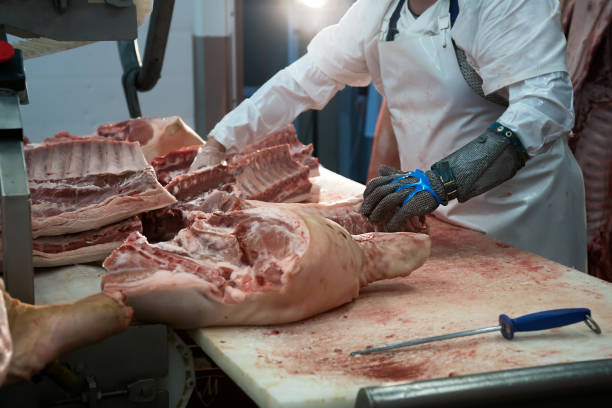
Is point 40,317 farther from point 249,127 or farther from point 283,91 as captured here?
point 283,91

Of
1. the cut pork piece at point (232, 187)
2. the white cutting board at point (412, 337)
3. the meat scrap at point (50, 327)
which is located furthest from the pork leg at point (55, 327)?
the cut pork piece at point (232, 187)

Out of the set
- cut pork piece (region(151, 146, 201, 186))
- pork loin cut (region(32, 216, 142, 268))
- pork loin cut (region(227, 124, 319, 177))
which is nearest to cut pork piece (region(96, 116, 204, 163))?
cut pork piece (region(151, 146, 201, 186))

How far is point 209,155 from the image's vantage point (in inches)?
99.7

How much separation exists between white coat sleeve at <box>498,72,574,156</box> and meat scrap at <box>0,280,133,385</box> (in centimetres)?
136

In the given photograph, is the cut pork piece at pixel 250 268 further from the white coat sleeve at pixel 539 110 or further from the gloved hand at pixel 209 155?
the gloved hand at pixel 209 155

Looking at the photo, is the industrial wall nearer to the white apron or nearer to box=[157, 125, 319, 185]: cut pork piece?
box=[157, 125, 319, 185]: cut pork piece

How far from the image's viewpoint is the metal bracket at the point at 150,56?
2.63m

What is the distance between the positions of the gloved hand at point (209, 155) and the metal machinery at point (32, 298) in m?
0.88

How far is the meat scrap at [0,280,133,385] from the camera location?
107 centimetres

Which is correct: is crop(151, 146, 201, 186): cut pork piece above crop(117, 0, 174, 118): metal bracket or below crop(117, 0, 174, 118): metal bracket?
below

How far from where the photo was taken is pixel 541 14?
214cm

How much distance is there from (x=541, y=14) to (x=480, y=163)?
56cm

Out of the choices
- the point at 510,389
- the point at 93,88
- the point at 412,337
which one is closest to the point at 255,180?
the point at 412,337

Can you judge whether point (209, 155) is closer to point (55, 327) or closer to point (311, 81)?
point (311, 81)
